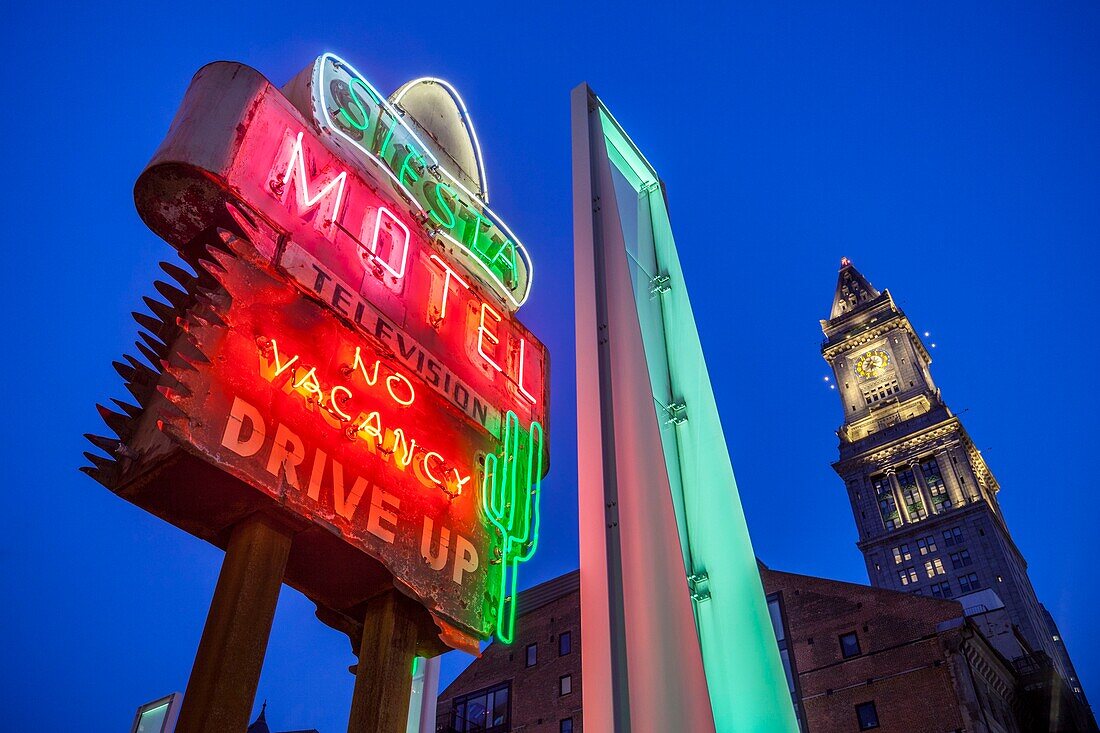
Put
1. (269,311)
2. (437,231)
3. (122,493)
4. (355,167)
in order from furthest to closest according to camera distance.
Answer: (437,231) → (355,167) → (269,311) → (122,493)

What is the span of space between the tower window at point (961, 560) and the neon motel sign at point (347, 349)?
9442 cm

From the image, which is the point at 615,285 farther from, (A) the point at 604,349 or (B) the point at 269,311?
(B) the point at 269,311

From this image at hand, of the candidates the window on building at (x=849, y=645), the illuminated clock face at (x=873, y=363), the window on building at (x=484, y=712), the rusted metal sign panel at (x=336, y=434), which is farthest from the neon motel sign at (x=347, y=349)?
the illuminated clock face at (x=873, y=363)

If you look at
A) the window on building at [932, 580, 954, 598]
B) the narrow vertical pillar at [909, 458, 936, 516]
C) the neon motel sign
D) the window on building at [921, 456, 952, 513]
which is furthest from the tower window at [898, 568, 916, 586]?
the neon motel sign

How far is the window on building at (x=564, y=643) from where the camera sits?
4318 centimetres

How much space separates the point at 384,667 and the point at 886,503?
107 metres

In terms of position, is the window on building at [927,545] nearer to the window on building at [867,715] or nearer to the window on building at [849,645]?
the window on building at [849,645]

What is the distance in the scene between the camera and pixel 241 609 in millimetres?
6996

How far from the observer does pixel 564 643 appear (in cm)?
4350

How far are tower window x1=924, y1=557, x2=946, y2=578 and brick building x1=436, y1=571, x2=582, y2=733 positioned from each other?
65179 mm

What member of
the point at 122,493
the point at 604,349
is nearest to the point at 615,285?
the point at 604,349

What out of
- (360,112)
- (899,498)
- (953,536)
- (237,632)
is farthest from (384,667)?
(899,498)

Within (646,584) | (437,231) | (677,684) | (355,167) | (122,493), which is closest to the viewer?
(677,684)

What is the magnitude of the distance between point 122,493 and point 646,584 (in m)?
5.01
